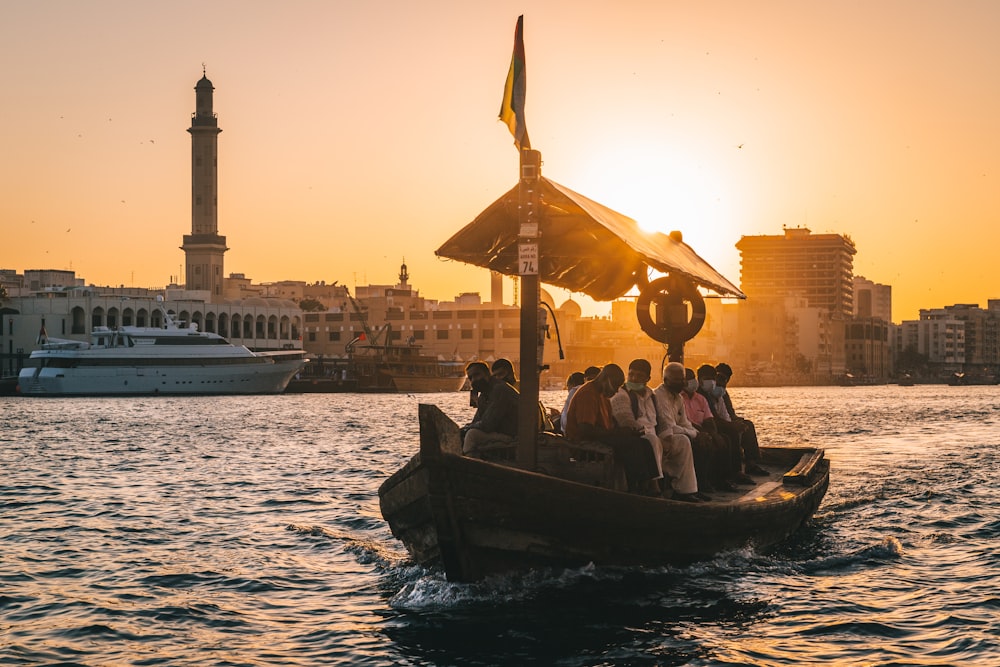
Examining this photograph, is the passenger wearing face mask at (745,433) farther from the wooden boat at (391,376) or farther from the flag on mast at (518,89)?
the wooden boat at (391,376)

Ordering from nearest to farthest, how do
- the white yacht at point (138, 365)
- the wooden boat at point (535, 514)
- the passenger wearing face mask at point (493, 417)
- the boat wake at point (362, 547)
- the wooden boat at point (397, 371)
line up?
1. the wooden boat at point (535, 514)
2. the passenger wearing face mask at point (493, 417)
3. the boat wake at point (362, 547)
4. the white yacht at point (138, 365)
5. the wooden boat at point (397, 371)

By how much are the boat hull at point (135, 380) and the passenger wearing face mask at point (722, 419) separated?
264ft

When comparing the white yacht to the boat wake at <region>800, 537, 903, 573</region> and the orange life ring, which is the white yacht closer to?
the orange life ring

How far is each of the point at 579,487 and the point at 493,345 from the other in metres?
124

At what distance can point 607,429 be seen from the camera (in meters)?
11.9

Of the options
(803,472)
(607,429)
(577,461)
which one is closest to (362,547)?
(577,461)

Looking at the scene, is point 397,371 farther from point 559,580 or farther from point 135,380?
point 559,580

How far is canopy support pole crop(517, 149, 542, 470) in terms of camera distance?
1121 cm

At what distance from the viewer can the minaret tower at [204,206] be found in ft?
465

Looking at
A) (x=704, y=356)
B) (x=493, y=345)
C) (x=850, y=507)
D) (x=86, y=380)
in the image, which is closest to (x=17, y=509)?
(x=850, y=507)

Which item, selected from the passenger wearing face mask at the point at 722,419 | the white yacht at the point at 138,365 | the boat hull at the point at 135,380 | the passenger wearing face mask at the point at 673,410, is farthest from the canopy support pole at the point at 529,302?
the boat hull at the point at 135,380

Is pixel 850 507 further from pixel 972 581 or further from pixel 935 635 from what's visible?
pixel 935 635

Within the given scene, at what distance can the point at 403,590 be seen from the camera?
12328 mm

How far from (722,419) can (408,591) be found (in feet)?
19.8
